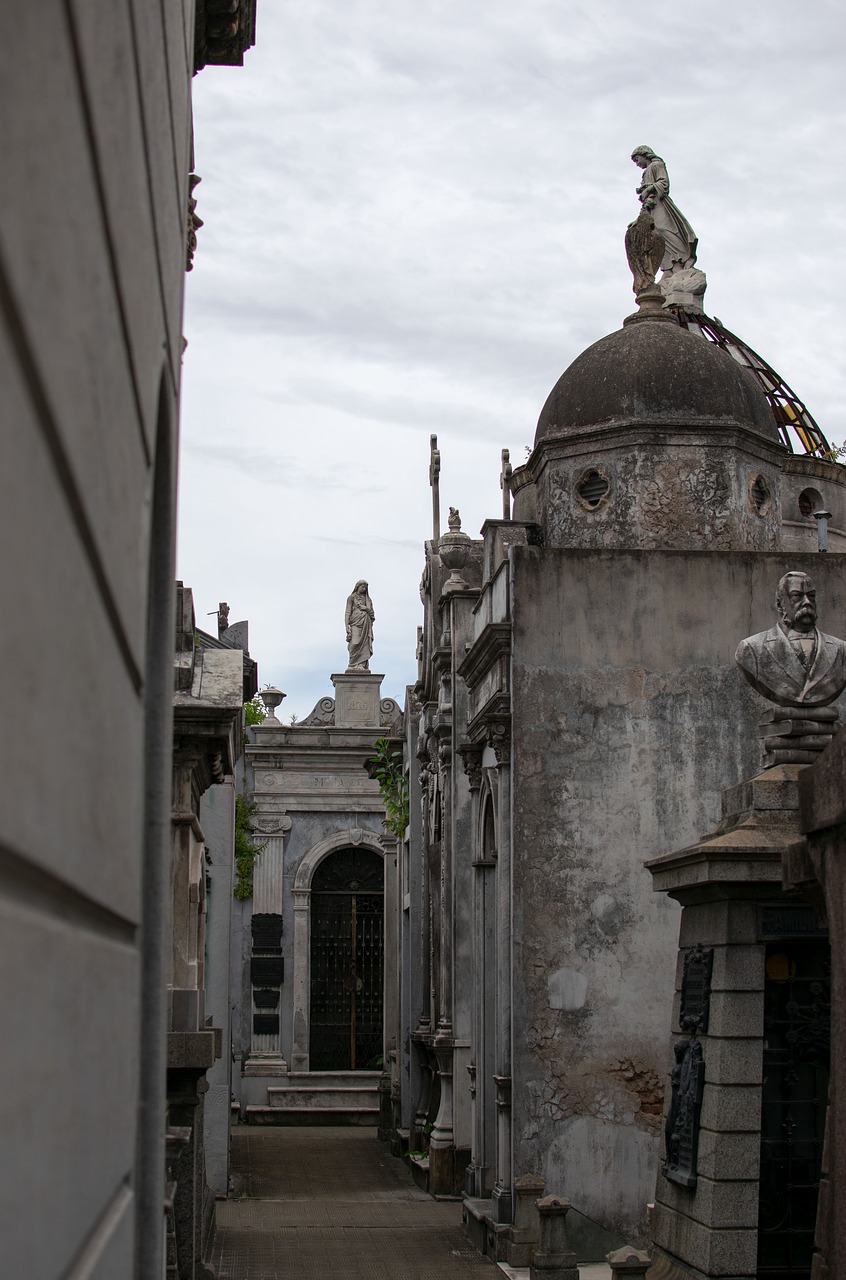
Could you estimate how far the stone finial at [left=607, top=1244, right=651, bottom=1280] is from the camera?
8.67m

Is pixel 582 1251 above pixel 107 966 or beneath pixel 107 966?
beneath

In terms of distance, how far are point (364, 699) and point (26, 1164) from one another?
3094cm

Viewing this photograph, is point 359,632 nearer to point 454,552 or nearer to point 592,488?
point 454,552

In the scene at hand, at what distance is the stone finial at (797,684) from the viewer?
8703 mm

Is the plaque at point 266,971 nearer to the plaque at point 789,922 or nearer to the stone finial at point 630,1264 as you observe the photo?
the stone finial at point 630,1264

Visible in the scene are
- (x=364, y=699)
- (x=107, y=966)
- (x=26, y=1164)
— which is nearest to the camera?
(x=26, y=1164)

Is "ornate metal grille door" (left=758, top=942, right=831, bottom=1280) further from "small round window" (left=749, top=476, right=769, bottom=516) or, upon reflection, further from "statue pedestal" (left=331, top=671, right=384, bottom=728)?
"statue pedestal" (left=331, top=671, right=384, bottom=728)

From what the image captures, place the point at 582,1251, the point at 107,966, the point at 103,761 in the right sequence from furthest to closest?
the point at 582,1251 → the point at 107,966 → the point at 103,761

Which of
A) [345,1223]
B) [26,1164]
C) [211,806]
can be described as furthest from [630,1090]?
[26,1164]

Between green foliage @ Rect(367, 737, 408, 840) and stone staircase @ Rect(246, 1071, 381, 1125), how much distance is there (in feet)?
18.9

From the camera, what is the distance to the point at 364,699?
32531 mm

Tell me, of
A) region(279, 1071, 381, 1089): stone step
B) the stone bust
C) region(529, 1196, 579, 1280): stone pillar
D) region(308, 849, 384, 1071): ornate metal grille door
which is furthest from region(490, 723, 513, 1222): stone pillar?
region(308, 849, 384, 1071): ornate metal grille door

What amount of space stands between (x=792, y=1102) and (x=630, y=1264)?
4.40 ft

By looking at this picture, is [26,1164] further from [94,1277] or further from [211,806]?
[211,806]
